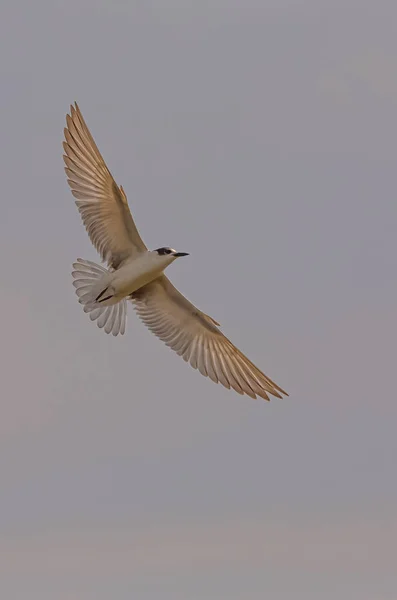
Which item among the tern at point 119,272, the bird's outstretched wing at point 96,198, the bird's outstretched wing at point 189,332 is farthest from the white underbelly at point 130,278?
the bird's outstretched wing at point 189,332

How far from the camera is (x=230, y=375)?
73.0 feet

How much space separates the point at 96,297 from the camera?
21594 millimetres

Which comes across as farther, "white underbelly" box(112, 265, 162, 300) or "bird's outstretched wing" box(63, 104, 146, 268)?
"bird's outstretched wing" box(63, 104, 146, 268)

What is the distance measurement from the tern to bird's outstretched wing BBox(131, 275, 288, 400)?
0.05ft

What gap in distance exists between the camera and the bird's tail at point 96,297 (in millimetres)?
21562

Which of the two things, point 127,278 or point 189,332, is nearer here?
point 127,278

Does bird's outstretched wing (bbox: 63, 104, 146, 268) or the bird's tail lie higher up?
bird's outstretched wing (bbox: 63, 104, 146, 268)

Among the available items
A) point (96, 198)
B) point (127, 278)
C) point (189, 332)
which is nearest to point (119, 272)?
point (127, 278)

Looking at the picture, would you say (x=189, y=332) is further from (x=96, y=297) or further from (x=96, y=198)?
(x=96, y=198)

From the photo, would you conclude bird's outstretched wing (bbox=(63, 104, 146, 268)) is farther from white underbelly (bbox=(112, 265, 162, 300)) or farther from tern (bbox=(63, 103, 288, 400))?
white underbelly (bbox=(112, 265, 162, 300))

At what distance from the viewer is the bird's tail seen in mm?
21562

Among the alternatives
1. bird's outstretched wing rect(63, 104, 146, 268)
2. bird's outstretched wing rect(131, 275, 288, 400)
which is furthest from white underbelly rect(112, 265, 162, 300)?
bird's outstretched wing rect(131, 275, 288, 400)

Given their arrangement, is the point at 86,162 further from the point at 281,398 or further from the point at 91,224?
the point at 281,398

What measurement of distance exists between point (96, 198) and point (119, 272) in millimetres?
1209
